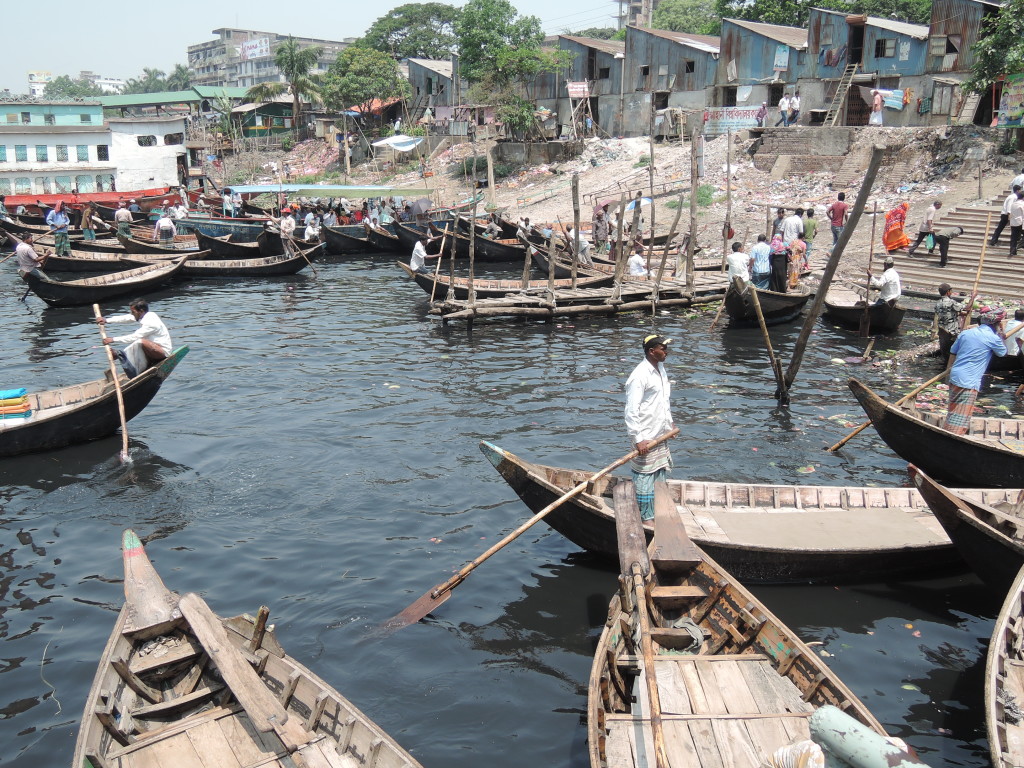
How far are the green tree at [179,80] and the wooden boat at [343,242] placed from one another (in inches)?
3575

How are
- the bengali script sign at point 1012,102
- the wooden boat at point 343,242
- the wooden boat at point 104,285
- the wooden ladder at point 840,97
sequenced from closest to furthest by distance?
the wooden boat at point 104,285
the bengali script sign at point 1012,102
the wooden boat at point 343,242
the wooden ladder at point 840,97

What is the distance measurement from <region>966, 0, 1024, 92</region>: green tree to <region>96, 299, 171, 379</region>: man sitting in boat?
76.8ft

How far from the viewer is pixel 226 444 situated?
11.8 metres

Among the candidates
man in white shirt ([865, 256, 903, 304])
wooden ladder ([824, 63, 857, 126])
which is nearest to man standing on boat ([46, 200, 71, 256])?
man in white shirt ([865, 256, 903, 304])

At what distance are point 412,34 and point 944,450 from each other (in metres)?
60.1

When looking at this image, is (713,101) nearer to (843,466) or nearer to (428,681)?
(843,466)

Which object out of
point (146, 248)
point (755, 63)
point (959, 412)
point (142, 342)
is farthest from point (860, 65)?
point (142, 342)

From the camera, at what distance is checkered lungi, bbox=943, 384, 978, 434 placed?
9827mm

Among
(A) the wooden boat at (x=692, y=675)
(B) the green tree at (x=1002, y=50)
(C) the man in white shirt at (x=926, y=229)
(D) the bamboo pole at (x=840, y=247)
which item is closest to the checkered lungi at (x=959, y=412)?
(D) the bamboo pole at (x=840, y=247)

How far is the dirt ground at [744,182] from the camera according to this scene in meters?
24.0

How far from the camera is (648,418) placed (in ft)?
23.6

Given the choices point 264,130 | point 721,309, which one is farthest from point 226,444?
point 264,130

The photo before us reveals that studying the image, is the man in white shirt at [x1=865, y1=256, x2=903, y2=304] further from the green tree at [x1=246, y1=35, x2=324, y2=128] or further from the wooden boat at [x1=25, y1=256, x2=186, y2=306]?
the green tree at [x1=246, y1=35, x2=324, y2=128]

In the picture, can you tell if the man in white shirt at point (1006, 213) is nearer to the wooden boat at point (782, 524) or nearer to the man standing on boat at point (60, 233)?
the wooden boat at point (782, 524)
